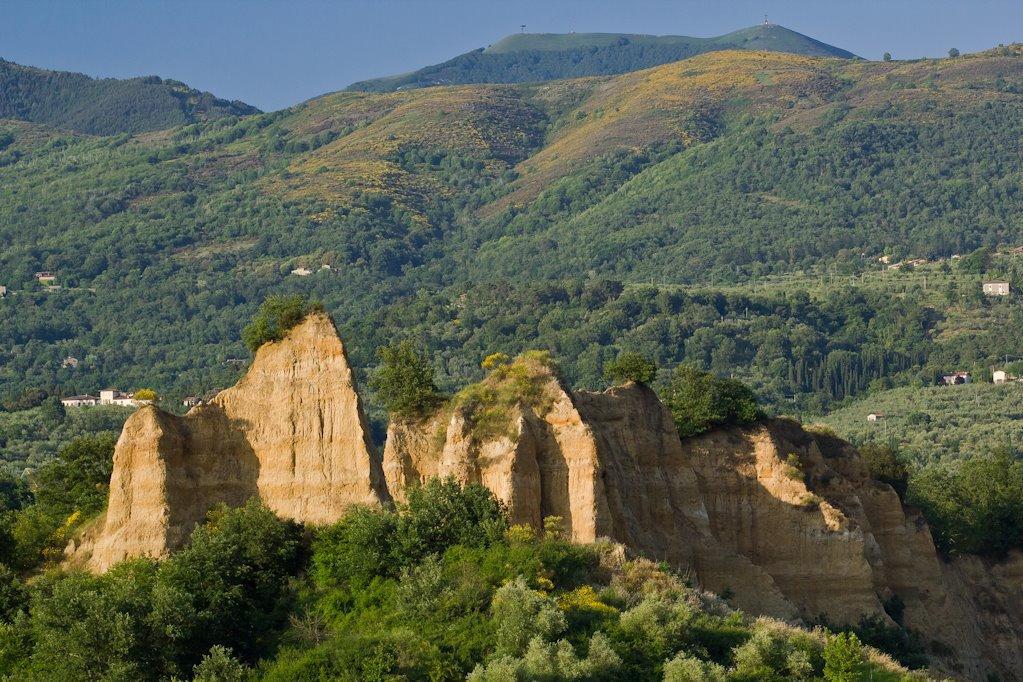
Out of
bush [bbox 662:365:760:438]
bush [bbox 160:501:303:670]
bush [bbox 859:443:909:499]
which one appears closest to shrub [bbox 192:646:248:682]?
bush [bbox 160:501:303:670]

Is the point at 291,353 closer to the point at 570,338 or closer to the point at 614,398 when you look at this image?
the point at 614,398

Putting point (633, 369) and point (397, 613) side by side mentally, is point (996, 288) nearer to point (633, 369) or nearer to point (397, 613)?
point (633, 369)

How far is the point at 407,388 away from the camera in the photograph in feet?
164

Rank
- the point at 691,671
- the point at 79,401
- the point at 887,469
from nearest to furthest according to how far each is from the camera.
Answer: the point at 691,671
the point at 887,469
the point at 79,401

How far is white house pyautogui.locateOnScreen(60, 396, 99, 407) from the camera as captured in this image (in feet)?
440

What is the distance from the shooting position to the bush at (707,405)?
190 feet

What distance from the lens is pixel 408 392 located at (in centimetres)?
4988

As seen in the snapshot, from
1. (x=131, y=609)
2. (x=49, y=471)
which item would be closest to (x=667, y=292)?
(x=49, y=471)

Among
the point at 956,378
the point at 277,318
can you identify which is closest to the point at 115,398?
the point at 956,378

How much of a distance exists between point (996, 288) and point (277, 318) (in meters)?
153

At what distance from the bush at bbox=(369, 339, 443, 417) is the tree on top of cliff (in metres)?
2.79

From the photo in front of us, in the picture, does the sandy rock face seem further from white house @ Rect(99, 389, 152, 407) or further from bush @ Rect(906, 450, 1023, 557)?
white house @ Rect(99, 389, 152, 407)

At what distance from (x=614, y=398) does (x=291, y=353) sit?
8.62 metres

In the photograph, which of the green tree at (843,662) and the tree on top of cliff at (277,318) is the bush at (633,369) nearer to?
the tree on top of cliff at (277,318)
